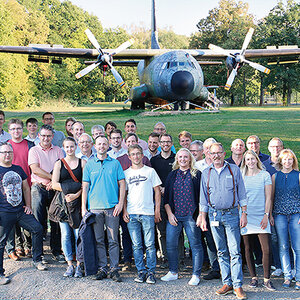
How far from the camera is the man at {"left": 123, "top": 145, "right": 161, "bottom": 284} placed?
4.48m

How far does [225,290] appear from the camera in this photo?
400 cm

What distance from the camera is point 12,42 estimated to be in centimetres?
3444

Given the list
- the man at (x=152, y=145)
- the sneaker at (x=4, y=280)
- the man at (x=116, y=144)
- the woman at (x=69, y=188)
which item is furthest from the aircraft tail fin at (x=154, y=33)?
the sneaker at (x=4, y=280)

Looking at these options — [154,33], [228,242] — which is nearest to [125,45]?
[154,33]

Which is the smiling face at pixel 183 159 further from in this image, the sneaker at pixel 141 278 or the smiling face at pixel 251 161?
the sneaker at pixel 141 278

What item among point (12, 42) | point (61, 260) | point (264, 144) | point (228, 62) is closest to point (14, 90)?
point (12, 42)

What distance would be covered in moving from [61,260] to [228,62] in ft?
75.4

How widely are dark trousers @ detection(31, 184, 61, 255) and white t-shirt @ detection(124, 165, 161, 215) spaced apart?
4.01 feet

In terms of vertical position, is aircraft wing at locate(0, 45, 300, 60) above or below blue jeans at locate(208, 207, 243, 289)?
above

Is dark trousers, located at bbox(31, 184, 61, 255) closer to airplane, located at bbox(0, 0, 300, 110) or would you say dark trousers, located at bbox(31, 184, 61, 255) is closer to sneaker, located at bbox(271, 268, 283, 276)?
sneaker, located at bbox(271, 268, 283, 276)

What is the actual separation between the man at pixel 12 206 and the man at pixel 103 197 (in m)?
0.80

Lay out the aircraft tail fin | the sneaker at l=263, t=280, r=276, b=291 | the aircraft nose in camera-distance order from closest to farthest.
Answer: the sneaker at l=263, t=280, r=276, b=291 < the aircraft nose < the aircraft tail fin

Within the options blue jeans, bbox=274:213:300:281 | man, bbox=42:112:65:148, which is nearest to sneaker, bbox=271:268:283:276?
blue jeans, bbox=274:213:300:281

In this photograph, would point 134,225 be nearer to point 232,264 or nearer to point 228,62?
point 232,264
